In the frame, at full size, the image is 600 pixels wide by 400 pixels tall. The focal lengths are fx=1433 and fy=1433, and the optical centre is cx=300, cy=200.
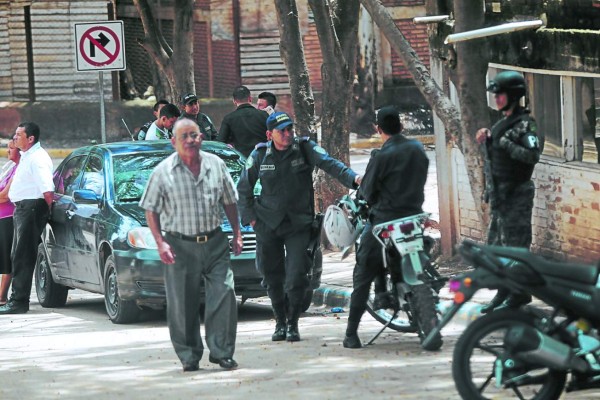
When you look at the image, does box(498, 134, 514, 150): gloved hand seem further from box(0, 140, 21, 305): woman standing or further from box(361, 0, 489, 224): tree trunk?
box(0, 140, 21, 305): woman standing

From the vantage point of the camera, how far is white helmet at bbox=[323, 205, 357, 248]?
10773 millimetres

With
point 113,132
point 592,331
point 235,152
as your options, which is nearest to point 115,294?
point 235,152

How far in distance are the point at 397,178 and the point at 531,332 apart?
9.29 feet

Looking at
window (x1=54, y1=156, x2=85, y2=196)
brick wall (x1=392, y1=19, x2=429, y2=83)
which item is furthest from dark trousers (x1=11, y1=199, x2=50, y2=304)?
brick wall (x1=392, y1=19, x2=429, y2=83)

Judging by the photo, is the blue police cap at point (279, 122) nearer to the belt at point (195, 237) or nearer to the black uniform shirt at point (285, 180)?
the black uniform shirt at point (285, 180)

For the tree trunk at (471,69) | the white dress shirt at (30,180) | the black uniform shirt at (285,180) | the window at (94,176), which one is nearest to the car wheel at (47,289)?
the white dress shirt at (30,180)

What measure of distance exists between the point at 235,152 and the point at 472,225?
9.77 ft

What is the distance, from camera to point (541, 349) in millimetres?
7527

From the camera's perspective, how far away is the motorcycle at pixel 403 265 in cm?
1015

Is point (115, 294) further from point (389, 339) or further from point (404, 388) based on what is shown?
point (404, 388)

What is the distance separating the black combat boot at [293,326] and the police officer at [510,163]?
4.77ft

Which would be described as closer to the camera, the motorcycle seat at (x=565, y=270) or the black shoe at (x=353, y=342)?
the motorcycle seat at (x=565, y=270)

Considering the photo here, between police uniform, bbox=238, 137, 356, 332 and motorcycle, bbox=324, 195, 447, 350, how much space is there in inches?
10.0

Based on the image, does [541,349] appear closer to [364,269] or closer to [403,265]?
[403,265]
